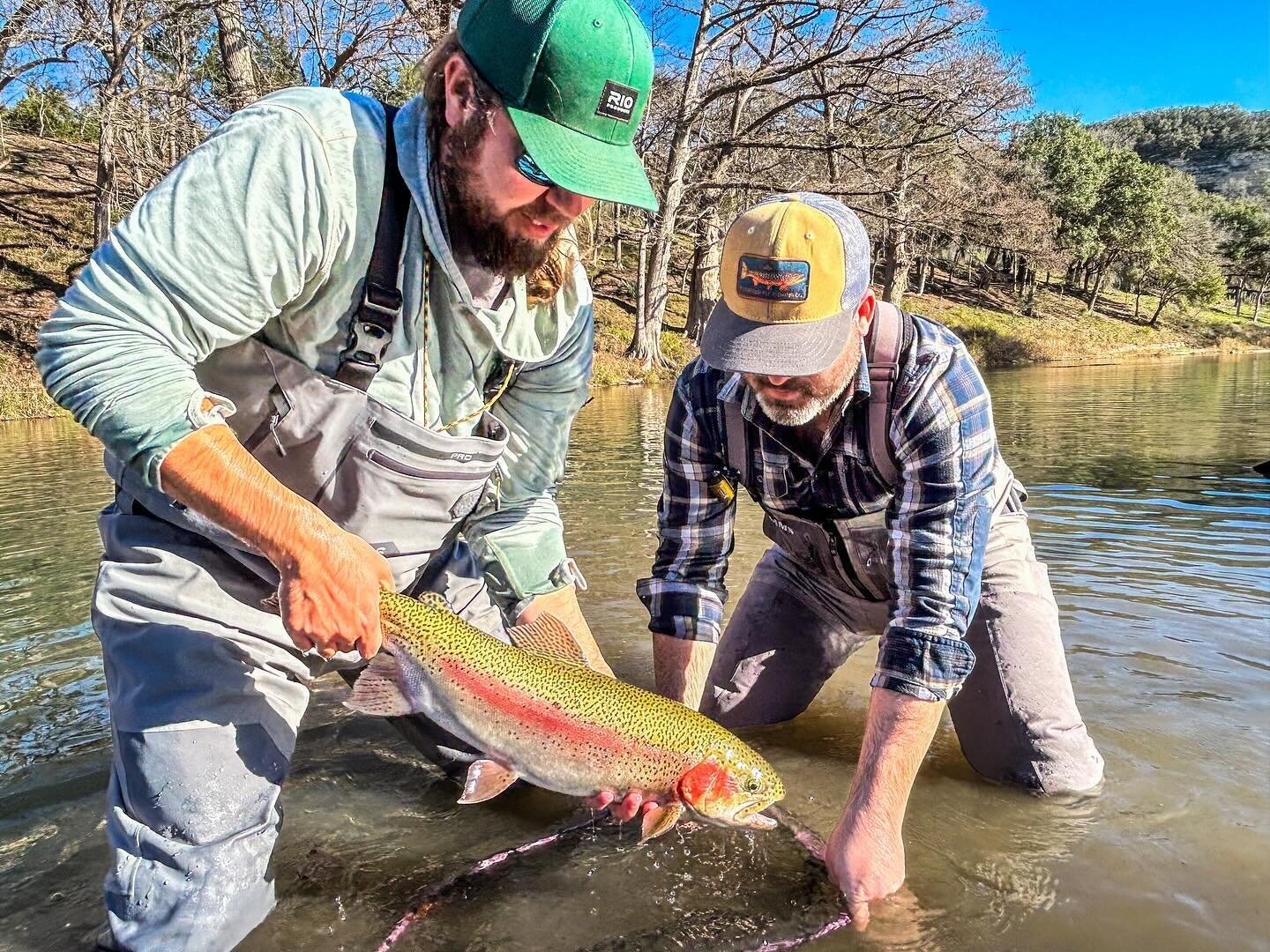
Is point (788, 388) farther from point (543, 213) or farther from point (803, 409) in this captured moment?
point (543, 213)

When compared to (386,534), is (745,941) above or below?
below

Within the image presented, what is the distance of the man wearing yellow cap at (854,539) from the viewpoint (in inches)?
126

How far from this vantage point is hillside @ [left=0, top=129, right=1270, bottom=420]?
22125 mm

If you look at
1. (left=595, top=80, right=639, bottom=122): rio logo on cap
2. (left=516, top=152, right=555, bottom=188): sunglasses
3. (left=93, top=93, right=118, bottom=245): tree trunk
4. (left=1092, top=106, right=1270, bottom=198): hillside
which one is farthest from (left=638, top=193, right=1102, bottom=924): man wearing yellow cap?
(left=1092, top=106, right=1270, bottom=198): hillside

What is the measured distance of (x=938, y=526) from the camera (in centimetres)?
333

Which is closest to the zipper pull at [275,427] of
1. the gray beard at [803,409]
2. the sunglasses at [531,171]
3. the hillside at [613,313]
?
the sunglasses at [531,171]

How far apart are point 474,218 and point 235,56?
19.7m

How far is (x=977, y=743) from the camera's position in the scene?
405 centimetres

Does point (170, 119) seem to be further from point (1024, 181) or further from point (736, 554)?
point (1024, 181)

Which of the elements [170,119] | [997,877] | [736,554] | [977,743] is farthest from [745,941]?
[170,119]

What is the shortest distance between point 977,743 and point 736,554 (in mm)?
4258

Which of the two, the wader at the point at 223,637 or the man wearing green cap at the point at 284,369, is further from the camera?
the wader at the point at 223,637

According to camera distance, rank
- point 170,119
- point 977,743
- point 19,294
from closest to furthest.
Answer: point 977,743
point 170,119
point 19,294

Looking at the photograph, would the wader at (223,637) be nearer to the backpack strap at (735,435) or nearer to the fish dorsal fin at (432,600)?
the fish dorsal fin at (432,600)
